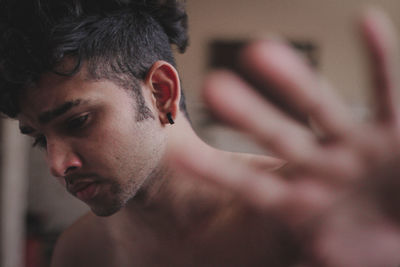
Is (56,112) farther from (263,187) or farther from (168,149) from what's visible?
(263,187)

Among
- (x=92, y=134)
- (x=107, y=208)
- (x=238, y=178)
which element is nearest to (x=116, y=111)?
(x=92, y=134)

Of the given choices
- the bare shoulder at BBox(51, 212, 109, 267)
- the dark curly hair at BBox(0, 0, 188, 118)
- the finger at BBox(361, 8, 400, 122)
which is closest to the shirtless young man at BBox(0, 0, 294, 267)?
the dark curly hair at BBox(0, 0, 188, 118)

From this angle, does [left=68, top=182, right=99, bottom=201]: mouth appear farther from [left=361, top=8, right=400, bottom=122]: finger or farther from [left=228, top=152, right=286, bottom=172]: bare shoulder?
[left=361, top=8, right=400, bottom=122]: finger

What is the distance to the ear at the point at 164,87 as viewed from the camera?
2.23 ft

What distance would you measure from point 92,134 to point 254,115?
42 centimetres

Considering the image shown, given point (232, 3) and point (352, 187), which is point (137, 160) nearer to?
point (352, 187)

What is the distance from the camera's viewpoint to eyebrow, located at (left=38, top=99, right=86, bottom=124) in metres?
0.65

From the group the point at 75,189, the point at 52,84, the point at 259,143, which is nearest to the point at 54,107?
the point at 52,84

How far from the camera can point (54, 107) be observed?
66 cm

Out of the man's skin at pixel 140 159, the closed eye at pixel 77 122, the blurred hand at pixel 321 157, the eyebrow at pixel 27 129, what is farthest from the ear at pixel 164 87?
the blurred hand at pixel 321 157

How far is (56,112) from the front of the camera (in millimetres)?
665

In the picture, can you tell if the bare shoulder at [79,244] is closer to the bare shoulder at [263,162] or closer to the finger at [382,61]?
the bare shoulder at [263,162]

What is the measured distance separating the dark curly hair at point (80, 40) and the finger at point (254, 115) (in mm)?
407

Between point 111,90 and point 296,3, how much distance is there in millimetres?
2469
